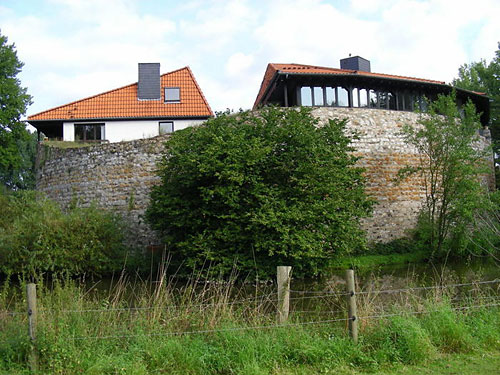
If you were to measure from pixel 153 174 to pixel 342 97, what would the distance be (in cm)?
803

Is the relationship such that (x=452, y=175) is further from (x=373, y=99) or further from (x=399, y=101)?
(x=399, y=101)

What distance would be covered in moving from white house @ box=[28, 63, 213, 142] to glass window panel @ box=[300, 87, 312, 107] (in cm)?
557

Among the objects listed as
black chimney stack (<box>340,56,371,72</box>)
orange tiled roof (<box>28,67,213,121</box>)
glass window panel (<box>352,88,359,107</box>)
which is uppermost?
black chimney stack (<box>340,56,371,72</box>)

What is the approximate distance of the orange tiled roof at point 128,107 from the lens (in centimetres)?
2275

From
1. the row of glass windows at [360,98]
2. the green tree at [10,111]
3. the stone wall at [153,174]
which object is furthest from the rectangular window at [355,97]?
the green tree at [10,111]

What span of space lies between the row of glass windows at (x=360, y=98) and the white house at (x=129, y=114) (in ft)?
19.2

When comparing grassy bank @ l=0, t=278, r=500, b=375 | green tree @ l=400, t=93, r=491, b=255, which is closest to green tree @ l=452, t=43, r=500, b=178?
green tree @ l=400, t=93, r=491, b=255

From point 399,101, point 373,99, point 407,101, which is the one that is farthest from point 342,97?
point 407,101

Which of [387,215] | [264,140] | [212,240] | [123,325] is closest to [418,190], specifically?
[387,215]

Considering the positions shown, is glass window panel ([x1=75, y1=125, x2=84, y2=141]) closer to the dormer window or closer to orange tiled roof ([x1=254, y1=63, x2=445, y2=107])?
the dormer window

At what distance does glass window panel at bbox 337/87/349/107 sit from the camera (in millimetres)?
18828

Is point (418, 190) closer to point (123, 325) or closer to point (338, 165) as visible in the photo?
point (338, 165)

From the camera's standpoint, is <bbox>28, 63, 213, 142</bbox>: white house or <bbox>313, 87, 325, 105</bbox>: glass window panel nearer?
<bbox>313, 87, 325, 105</bbox>: glass window panel

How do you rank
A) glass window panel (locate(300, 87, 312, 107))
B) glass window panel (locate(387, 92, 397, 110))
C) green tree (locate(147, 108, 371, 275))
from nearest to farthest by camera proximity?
green tree (locate(147, 108, 371, 275)) → glass window panel (locate(300, 87, 312, 107)) → glass window panel (locate(387, 92, 397, 110))
